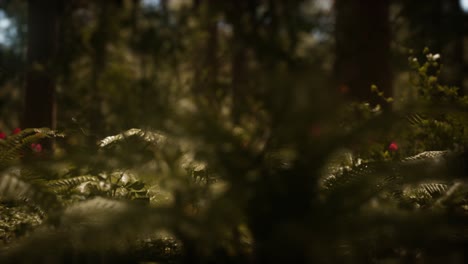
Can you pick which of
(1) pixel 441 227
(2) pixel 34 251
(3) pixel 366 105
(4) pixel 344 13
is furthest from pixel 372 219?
(4) pixel 344 13

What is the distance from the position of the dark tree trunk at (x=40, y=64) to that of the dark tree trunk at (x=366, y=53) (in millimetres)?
3910

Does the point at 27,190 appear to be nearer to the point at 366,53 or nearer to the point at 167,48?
the point at 366,53

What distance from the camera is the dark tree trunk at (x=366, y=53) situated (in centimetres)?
646

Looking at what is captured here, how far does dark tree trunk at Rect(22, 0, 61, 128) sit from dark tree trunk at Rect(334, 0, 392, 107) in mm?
3910

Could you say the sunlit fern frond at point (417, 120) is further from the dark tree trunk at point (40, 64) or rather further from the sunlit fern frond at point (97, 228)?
the dark tree trunk at point (40, 64)

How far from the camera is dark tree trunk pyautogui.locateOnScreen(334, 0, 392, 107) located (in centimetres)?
646

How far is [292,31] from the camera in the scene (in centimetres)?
1097

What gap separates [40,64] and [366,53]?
4442 millimetres

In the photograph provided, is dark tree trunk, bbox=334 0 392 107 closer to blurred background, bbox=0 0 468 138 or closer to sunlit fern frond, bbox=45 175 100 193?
blurred background, bbox=0 0 468 138

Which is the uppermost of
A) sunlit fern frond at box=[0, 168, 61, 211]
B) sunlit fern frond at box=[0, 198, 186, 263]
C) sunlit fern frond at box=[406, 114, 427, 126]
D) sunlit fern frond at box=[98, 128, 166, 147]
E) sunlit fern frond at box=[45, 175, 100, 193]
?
sunlit fern frond at box=[406, 114, 427, 126]

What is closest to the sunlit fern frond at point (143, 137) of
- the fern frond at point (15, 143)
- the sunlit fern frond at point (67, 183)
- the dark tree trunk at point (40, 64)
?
the sunlit fern frond at point (67, 183)

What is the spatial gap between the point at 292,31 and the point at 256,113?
925 cm

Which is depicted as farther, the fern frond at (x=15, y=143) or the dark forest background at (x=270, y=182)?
the fern frond at (x=15, y=143)

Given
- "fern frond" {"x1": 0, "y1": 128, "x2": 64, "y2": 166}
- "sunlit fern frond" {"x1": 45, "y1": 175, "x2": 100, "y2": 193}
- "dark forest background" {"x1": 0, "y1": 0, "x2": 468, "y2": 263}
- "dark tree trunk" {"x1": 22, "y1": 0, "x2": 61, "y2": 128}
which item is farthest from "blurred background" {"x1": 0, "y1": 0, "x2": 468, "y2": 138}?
"dark forest background" {"x1": 0, "y1": 0, "x2": 468, "y2": 263}
